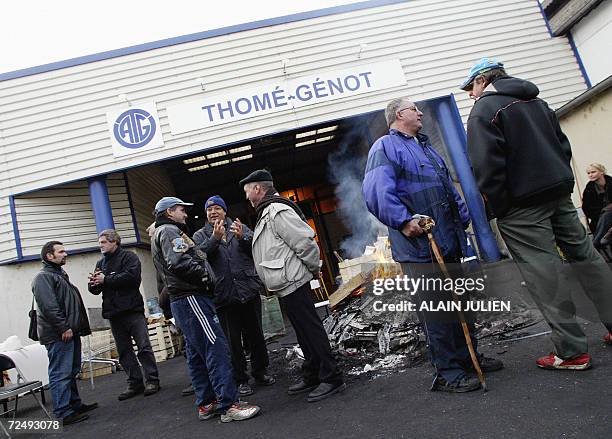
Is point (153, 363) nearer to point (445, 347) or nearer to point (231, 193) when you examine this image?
point (445, 347)

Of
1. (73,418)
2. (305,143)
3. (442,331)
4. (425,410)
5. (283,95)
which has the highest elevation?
(305,143)

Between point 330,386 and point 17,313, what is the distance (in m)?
7.84

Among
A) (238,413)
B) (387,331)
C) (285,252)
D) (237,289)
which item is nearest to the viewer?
(238,413)

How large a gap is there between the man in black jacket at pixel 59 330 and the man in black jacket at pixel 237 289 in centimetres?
160

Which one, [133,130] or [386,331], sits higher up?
[133,130]

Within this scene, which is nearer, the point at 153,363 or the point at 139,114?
the point at 153,363

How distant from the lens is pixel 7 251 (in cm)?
852

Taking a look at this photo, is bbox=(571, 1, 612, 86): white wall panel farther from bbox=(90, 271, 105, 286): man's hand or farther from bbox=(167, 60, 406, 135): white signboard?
bbox=(90, 271, 105, 286): man's hand

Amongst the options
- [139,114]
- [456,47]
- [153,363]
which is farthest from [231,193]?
[153,363]

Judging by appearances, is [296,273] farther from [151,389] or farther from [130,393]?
[130,393]

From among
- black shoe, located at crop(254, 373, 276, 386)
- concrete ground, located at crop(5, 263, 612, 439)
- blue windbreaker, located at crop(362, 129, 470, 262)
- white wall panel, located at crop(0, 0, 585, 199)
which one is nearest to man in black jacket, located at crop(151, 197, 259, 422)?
concrete ground, located at crop(5, 263, 612, 439)

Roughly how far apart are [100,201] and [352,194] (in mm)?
9368

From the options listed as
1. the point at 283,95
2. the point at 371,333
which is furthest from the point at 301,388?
the point at 283,95

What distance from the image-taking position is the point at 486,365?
10.6 feet
